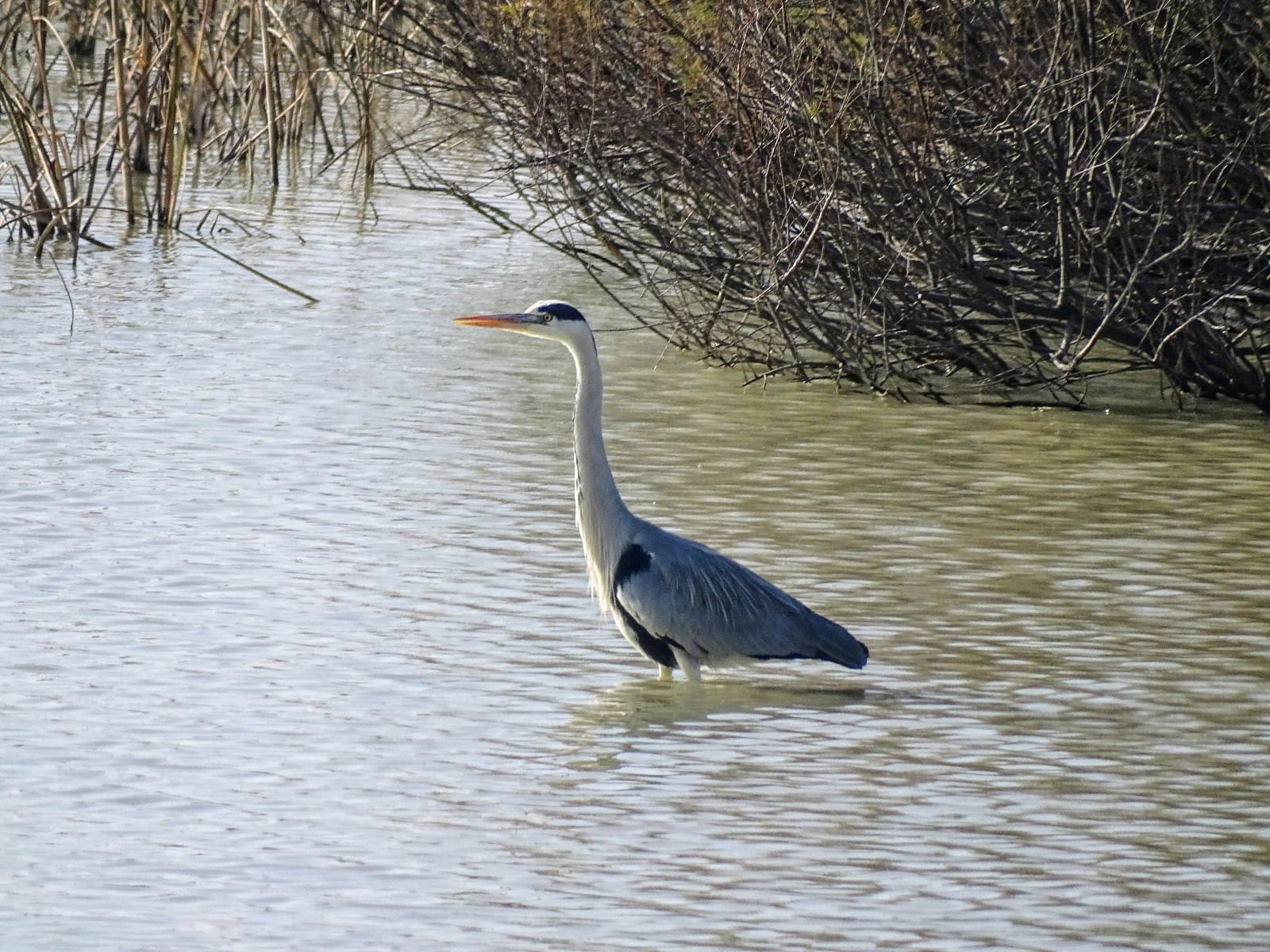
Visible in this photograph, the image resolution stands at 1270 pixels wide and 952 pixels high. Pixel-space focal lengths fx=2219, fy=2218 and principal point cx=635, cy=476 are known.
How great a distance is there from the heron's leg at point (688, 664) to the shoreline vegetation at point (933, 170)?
127 inches

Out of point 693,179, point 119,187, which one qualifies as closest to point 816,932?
point 693,179

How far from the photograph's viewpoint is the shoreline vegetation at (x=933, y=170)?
941 cm

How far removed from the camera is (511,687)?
6.35 metres

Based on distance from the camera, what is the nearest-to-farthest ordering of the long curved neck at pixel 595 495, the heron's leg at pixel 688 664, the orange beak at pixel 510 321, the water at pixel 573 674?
the water at pixel 573 674, the heron's leg at pixel 688 664, the long curved neck at pixel 595 495, the orange beak at pixel 510 321

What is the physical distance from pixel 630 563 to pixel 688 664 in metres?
0.35

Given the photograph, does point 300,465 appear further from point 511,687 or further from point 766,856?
point 766,856

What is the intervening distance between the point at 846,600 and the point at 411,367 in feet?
14.1

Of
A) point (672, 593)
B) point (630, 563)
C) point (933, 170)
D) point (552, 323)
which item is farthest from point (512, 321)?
point (933, 170)

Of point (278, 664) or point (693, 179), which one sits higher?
point (693, 179)

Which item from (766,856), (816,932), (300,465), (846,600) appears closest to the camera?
(816,932)

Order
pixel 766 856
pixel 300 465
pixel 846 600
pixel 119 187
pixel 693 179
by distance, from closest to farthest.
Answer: pixel 766 856
pixel 846 600
pixel 300 465
pixel 693 179
pixel 119 187

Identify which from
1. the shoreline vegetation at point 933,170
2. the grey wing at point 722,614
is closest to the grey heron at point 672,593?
the grey wing at point 722,614

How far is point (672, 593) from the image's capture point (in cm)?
652

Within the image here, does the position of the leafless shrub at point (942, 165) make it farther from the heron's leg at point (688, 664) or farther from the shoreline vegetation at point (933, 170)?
the heron's leg at point (688, 664)
